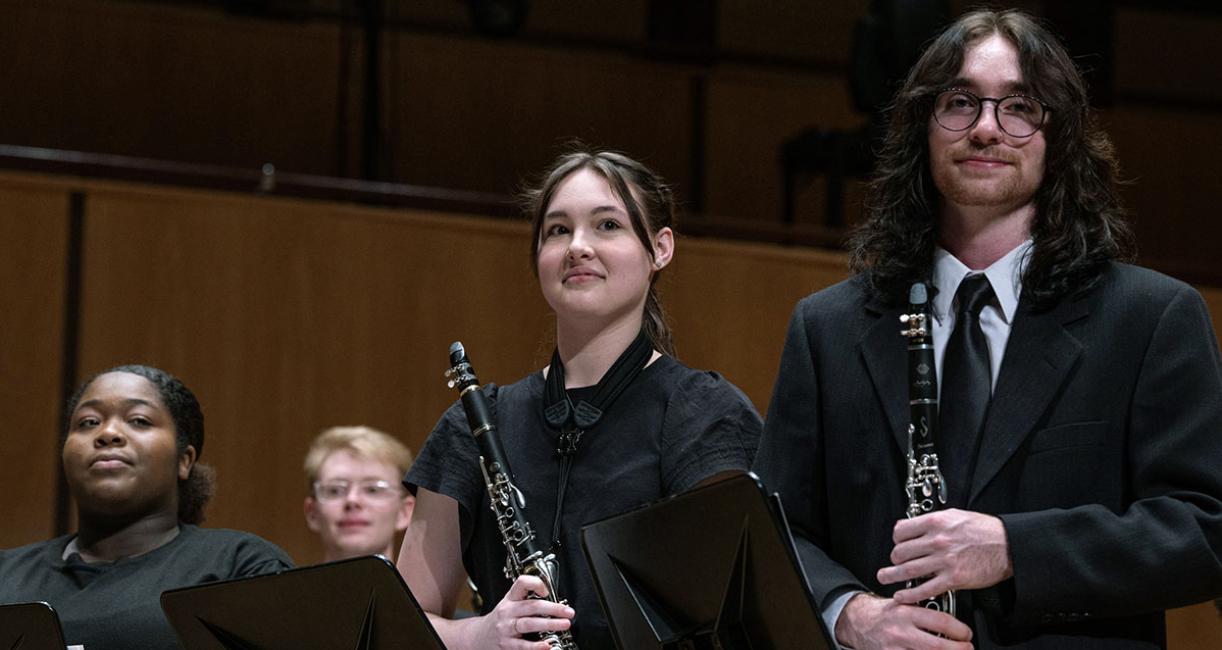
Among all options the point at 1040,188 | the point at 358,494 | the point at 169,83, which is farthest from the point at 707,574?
the point at 169,83

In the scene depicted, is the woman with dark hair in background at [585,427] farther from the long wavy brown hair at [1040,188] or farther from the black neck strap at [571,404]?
the long wavy brown hair at [1040,188]

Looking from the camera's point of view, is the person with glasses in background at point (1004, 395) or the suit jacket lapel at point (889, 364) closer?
the person with glasses in background at point (1004, 395)

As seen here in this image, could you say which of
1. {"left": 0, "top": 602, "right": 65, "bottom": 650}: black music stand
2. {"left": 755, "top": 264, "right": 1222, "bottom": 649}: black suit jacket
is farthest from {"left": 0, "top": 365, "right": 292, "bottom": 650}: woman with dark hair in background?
{"left": 755, "top": 264, "right": 1222, "bottom": 649}: black suit jacket

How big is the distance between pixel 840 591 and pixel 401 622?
542 mm

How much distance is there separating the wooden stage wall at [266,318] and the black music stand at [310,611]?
2.29 m

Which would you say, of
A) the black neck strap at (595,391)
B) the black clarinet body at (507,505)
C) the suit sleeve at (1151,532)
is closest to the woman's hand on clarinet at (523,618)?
the black clarinet body at (507,505)

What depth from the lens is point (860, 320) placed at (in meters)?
2.09

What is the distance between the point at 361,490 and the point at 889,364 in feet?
6.80

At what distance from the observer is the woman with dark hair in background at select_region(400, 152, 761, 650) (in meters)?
2.20

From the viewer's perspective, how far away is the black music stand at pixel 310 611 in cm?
199

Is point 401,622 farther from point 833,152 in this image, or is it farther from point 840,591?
point 833,152

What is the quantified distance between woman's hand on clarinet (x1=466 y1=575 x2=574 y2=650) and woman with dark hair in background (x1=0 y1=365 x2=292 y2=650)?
0.66 metres

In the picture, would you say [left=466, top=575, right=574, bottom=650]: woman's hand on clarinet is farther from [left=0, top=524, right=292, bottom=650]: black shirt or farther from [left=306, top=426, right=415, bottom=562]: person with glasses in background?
[left=306, top=426, right=415, bottom=562]: person with glasses in background

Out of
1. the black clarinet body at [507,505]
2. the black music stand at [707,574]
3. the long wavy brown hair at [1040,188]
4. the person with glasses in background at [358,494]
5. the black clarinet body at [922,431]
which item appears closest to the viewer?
the black music stand at [707,574]
